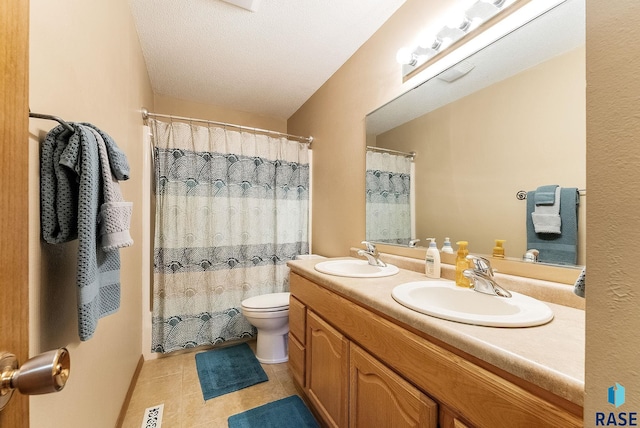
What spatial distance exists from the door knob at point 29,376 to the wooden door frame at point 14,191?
18 mm

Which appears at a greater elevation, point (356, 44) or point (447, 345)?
point (356, 44)

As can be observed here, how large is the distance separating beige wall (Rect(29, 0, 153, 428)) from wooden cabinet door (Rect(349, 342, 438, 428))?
35.5 inches

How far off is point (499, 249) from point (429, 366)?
0.65m

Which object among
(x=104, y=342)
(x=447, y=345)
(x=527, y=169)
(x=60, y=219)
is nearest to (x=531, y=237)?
(x=527, y=169)

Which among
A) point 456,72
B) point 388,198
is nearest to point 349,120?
point 388,198

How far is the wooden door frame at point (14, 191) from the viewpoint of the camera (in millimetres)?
328

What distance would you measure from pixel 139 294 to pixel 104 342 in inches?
30.8

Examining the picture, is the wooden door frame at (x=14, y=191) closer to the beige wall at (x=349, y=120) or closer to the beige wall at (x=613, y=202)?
the beige wall at (x=613, y=202)

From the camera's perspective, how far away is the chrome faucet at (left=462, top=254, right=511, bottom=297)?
0.88 meters

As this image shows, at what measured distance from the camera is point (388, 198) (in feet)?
5.28

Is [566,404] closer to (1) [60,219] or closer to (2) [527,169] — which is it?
(2) [527,169]

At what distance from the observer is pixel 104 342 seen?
3.43 ft

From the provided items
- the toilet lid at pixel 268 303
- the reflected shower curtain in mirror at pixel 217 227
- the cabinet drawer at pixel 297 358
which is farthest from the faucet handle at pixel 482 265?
the reflected shower curtain in mirror at pixel 217 227

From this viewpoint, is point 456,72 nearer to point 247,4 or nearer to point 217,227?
point 247,4
